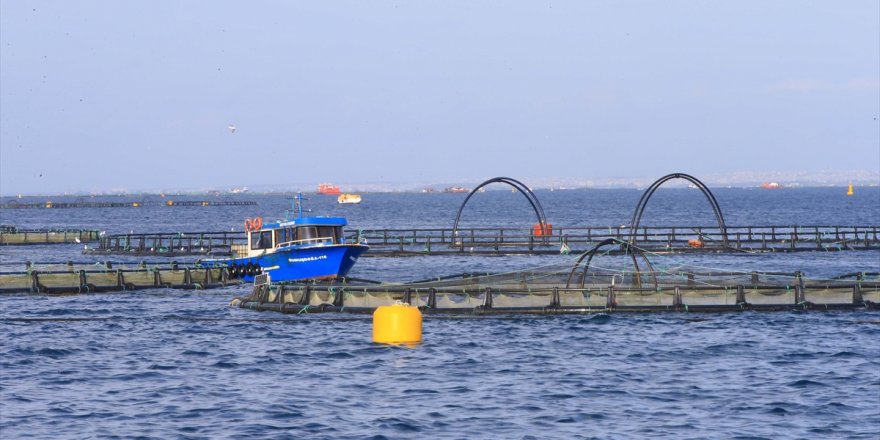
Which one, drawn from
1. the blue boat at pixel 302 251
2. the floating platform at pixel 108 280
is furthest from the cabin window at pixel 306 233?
the floating platform at pixel 108 280

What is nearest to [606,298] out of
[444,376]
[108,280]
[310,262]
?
[444,376]

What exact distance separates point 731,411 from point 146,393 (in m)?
13.1

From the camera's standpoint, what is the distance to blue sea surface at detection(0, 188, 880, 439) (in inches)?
936

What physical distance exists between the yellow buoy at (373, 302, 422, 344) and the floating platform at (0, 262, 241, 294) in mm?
22168

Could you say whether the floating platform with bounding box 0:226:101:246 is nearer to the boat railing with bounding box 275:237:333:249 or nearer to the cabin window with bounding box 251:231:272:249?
the cabin window with bounding box 251:231:272:249

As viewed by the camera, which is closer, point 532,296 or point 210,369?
point 210,369

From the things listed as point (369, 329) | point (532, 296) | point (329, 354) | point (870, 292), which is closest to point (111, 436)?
point (329, 354)

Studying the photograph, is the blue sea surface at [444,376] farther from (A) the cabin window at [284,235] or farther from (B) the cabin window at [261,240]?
(B) the cabin window at [261,240]

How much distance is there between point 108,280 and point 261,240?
701cm

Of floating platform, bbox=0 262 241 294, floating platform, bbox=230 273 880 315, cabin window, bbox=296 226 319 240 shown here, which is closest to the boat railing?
cabin window, bbox=296 226 319 240

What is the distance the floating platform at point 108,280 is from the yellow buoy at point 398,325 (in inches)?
873

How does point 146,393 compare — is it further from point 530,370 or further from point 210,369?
point 530,370

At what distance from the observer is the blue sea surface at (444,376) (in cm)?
2378

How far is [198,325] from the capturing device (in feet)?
131
